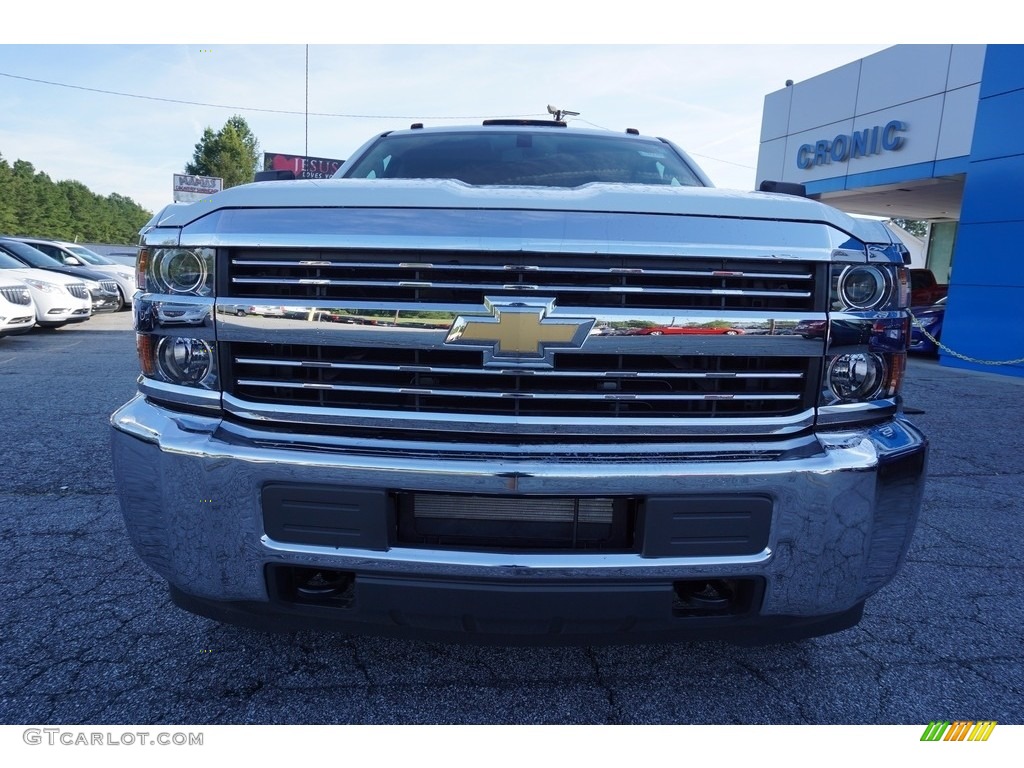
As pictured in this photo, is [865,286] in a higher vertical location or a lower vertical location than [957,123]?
lower

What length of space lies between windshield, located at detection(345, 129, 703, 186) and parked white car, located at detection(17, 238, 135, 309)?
41.3ft

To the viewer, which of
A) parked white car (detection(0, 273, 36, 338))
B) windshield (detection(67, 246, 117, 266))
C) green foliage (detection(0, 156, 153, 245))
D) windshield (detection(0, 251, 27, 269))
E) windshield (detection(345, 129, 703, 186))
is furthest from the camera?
green foliage (detection(0, 156, 153, 245))

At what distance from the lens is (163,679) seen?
79.2 inches

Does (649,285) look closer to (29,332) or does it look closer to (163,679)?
(163,679)

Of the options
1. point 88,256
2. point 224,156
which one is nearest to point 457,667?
point 88,256

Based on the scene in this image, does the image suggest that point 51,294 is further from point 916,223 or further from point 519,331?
point 916,223

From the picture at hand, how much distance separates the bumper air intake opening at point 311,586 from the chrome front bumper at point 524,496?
31 millimetres

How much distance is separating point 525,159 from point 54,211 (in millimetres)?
93336

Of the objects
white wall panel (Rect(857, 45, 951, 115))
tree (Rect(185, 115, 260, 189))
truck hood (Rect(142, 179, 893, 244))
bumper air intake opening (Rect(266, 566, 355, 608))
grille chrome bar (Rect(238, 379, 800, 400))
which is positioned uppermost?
tree (Rect(185, 115, 260, 189))

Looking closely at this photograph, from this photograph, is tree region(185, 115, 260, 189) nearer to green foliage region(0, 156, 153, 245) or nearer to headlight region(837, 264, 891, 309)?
green foliage region(0, 156, 153, 245)

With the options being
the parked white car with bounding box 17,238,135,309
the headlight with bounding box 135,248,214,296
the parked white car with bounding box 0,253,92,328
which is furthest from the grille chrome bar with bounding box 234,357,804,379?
the parked white car with bounding box 17,238,135,309

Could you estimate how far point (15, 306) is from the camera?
9.57 meters

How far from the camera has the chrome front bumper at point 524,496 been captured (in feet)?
5.27

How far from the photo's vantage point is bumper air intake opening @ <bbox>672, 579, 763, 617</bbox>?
66.2 inches
